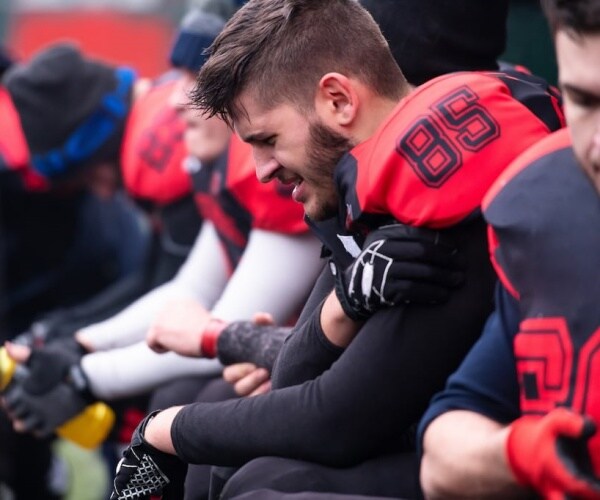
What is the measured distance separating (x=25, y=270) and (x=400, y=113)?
9.09 feet

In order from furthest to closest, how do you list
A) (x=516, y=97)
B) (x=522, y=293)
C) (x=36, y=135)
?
1. (x=36, y=135)
2. (x=516, y=97)
3. (x=522, y=293)

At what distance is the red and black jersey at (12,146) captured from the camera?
397cm

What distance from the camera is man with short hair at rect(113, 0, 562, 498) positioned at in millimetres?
1830

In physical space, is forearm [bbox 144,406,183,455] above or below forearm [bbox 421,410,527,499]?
below

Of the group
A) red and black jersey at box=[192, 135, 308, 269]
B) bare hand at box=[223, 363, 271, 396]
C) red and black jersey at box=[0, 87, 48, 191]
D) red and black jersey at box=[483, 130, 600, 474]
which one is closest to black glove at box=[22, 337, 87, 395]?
red and black jersey at box=[192, 135, 308, 269]

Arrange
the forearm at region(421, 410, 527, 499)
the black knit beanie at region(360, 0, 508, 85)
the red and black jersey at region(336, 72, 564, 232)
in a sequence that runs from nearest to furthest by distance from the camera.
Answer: the forearm at region(421, 410, 527, 499), the red and black jersey at region(336, 72, 564, 232), the black knit beanie at region(360, 0, 508, 85)

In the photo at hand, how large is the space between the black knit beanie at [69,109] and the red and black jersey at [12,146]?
0.19ft

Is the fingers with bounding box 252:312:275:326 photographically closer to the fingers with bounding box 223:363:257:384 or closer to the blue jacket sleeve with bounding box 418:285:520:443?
the fingers with bounding box 223:363:257:384

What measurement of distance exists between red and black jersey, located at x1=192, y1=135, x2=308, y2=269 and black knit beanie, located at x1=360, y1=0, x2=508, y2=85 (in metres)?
0.57

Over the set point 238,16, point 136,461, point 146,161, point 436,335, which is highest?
point 238,16

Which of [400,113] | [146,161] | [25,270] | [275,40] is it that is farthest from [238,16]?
[25,270]

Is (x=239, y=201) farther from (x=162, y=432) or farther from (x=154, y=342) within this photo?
(x=162, y=432)

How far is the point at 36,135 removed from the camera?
12.7ft

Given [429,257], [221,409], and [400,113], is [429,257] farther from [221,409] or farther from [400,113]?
[221,409]
